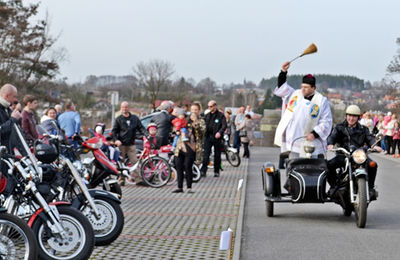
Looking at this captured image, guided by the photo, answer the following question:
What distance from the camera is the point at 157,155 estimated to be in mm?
15000

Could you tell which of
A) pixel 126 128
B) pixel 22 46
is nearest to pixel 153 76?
pixel 22 46

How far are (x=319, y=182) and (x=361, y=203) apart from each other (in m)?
0.81

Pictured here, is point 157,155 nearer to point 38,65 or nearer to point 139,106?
point 38,65

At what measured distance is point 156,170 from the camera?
14945mm

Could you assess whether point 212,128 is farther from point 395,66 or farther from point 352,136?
point 395,66

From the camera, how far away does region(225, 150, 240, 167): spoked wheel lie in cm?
2112

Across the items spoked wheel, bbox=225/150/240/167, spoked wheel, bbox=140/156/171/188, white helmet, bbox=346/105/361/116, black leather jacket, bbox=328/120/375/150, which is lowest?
spoked wheel, bbox=225/150/240/167

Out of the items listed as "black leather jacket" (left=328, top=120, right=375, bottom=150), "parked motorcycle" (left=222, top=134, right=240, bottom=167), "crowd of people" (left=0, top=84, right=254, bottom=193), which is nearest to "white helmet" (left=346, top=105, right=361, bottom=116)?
"black leather jacket" (left=328, top=120, right=375, bottom=150)

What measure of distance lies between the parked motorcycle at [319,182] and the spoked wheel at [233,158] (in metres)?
10.8

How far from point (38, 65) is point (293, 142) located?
122 ft

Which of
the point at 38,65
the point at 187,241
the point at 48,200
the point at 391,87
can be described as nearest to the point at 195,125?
the point at 187,241

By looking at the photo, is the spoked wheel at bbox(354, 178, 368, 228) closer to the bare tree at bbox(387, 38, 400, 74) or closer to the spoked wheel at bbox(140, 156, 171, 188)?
the spoked wheel at bbox(140, 156, 171, 188)

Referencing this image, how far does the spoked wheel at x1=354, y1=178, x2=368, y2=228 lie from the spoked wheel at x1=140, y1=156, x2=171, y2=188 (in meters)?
6.35

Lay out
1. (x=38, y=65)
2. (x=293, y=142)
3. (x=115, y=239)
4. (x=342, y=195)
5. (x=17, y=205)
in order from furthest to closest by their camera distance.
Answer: (x=38, y=65)
(x=293, y=142)
(x=342, y=195)
(x=115, y=239)
(x=17, y=205)
